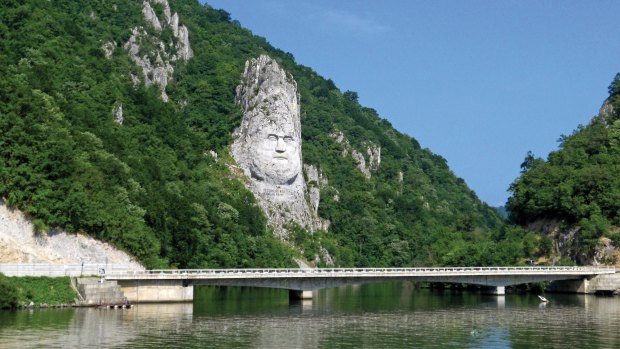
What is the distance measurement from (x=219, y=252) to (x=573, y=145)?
6440cm

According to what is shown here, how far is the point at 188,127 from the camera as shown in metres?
157

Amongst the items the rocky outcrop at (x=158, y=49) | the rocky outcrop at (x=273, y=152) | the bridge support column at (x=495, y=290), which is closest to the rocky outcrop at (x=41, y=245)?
the bridge support column at (x=495, y=290)

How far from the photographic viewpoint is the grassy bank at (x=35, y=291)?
67.6 m

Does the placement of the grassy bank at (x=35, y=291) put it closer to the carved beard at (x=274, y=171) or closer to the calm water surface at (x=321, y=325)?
the calm water surface at (x=321, y=325)

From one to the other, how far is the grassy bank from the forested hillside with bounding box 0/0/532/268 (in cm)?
671

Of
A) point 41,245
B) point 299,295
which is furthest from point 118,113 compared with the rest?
point 41,245

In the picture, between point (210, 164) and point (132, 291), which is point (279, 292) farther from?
point (210, 164)

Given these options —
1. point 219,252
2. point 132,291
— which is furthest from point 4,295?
point 219,252

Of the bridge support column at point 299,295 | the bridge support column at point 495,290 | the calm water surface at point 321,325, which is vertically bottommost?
the calm water surface at point 321,325

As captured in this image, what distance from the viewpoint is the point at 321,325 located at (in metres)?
63.8

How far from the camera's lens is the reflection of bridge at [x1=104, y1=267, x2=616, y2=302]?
3150 inches

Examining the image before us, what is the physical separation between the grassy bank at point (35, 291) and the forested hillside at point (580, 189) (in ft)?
229

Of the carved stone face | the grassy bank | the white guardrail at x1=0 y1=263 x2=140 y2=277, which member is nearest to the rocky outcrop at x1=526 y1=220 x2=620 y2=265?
the carved stone face

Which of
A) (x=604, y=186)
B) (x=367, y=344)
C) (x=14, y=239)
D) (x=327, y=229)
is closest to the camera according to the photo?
(x=367, y=344)
